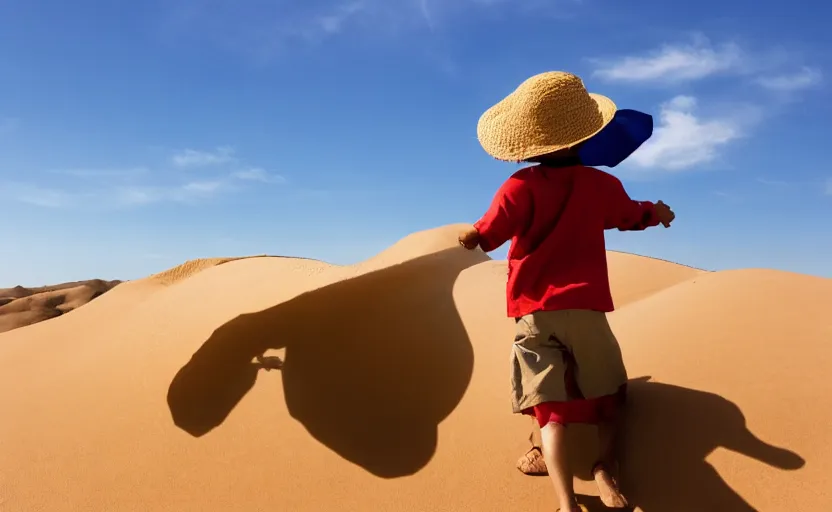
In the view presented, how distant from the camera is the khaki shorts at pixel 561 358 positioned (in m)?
2.20

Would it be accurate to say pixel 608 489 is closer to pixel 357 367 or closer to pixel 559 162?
pixel 559 162

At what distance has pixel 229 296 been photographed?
431cm

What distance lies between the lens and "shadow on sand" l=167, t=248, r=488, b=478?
9.23 feet

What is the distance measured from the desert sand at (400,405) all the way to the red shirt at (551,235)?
671mm

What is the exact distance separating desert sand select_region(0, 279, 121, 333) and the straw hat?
9.24 meters

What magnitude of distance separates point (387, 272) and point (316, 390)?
0.92 metres

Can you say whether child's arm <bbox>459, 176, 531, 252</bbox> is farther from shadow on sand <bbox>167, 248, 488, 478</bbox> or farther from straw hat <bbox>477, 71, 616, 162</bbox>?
shadow on sand <bbox>167, 248, 488, 478</bbox>

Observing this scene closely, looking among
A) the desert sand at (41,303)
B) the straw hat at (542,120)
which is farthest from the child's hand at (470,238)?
the desert sand at (41,303)

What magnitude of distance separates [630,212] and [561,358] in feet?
2.03

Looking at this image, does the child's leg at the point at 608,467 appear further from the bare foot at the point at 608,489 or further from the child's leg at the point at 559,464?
the child's leg at the point at 559,464

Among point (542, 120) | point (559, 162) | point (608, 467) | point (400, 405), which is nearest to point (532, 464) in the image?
point (608, 467)

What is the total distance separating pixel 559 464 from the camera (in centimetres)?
207

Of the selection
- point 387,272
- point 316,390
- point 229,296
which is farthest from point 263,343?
point 229,296

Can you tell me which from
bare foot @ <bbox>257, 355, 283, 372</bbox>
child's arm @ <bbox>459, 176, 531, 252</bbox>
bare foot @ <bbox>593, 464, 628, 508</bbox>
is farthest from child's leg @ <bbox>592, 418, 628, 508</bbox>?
bare foot @ <bbox>257, 355, 283, 372</bbox>
